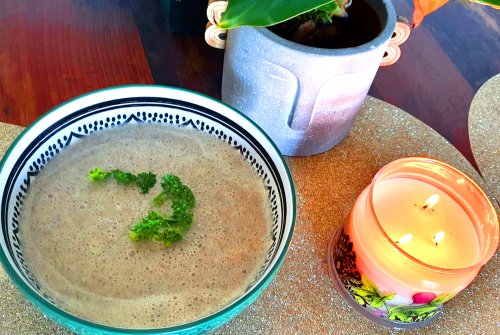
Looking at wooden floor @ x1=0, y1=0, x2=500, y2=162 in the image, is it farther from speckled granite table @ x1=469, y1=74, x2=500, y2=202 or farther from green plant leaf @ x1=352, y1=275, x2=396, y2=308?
green plant leaf @ x1=352, y1=275, x2=396, y2=308

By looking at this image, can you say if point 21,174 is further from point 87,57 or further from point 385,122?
point 385,122

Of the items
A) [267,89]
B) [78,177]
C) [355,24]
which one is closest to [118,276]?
[78,177]

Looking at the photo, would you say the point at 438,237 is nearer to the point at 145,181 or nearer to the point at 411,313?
the point at 411,313

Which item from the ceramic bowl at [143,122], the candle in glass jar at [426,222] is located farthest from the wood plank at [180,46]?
the candle in glass jar at [426,222]

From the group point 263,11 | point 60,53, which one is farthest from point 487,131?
point 60,53

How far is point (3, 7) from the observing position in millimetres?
672

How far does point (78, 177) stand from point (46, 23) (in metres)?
0.27

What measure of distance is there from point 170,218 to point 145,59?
0.88ft

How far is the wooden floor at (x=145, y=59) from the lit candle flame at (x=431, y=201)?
0.58ft

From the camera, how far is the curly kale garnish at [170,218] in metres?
0.45

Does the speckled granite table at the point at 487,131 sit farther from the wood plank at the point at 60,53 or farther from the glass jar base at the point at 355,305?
the wood plank at the point at 60,53

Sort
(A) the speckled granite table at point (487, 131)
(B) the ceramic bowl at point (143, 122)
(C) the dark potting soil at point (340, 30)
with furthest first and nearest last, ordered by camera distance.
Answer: (A) the speckled granite table at point (487, 131)
(C) the dark potting soil at point (340, 30)
(B) the ceramic bowl at point (143, 122)

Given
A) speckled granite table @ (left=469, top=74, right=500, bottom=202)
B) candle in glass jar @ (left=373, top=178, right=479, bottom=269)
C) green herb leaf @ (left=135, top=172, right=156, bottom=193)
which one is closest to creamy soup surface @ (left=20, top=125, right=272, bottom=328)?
green herb leaf @ (left=135, top=172, right=156, bottom=193)

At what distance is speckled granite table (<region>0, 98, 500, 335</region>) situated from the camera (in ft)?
1.55
